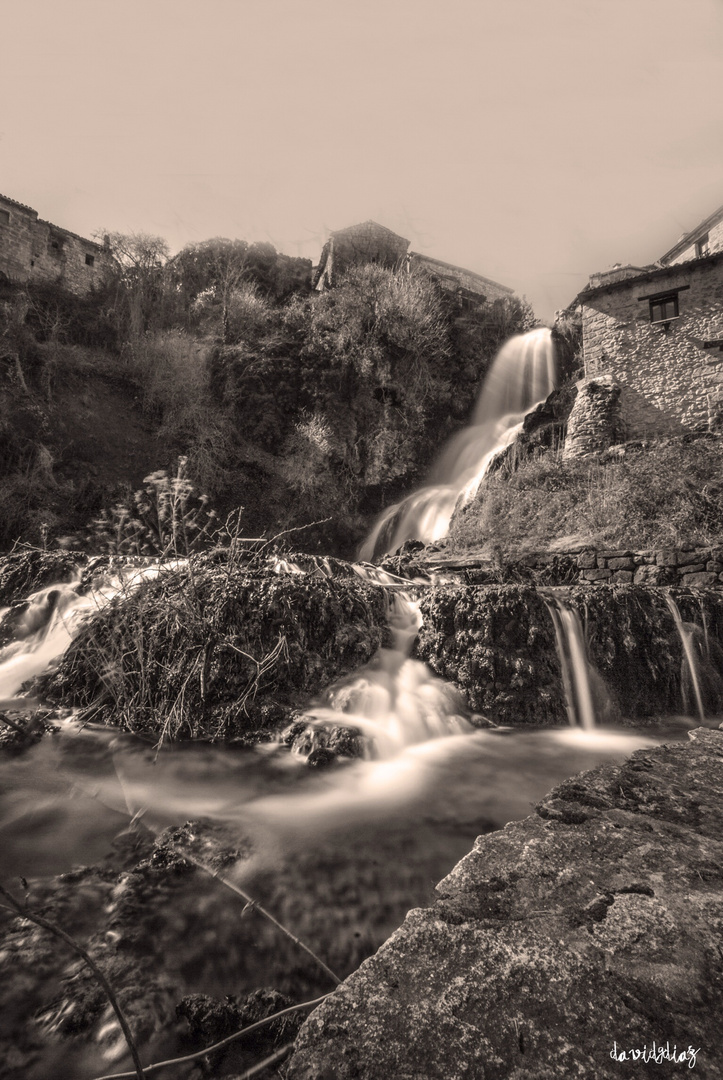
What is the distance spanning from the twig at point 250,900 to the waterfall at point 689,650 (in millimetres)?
5711

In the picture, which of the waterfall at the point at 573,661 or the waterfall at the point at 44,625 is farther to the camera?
the waterfall at the point at 573,661

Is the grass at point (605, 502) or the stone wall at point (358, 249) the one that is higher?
the stone wall at point (358, 249)

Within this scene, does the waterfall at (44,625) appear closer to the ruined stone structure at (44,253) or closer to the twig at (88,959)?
the twig at (88,959)

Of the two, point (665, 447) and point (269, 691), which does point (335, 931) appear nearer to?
point (269, 691)

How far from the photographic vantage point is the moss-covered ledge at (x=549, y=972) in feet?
3.20

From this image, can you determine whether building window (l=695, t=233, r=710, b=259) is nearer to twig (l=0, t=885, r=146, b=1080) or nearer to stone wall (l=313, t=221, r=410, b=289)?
stone wall (l=313, t=221, r=410, b=289)

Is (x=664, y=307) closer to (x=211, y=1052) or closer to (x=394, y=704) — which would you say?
(x=394, y=704)

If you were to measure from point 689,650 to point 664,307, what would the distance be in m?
13.8

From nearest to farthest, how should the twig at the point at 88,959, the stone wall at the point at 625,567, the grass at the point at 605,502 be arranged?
the twig at the point at 88,959, the stone wall at the point at 625,567, the grass at the point at 605,502

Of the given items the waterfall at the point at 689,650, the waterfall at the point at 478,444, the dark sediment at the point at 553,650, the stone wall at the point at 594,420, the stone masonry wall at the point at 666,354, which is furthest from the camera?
the waterfall at the point at 478,444

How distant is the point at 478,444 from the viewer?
59.3 ft

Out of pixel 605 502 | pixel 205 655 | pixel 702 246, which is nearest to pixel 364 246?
pixel 702 246

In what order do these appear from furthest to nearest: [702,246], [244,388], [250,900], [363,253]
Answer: [702,246], [363,253], [244,388], [250,900]

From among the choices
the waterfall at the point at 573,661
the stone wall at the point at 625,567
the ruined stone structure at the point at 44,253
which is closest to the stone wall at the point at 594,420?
the stone wall at the point at 625,567
